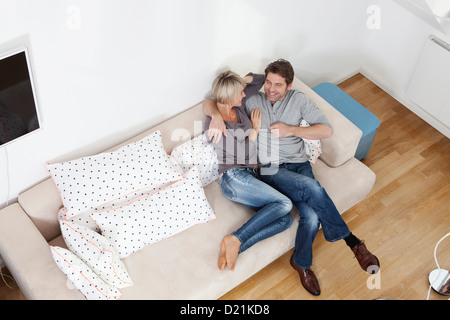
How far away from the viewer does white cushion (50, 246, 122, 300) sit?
220cm

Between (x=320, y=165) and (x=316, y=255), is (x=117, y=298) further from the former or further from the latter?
(x=320, y=165)

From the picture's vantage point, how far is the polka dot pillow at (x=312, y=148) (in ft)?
9.27

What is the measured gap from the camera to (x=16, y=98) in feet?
6.87

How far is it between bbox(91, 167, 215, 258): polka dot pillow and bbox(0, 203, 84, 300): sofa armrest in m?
0.28

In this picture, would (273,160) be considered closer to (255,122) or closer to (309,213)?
(255,122)

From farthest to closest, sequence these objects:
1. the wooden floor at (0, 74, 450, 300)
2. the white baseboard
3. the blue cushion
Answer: the white baseboard → the blue cushion → the wooden floor at (0, 74, 450, 300)

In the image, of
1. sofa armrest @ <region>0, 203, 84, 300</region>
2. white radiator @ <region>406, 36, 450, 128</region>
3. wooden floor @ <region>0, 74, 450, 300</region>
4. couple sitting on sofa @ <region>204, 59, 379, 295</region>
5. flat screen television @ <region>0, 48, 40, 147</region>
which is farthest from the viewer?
white radiator @ <region>406, 36, 450, 128</region>

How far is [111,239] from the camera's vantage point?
7.87ft

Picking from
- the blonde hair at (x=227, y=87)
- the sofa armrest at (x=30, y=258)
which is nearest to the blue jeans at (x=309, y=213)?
the blonde hair at (x=227, y=87)

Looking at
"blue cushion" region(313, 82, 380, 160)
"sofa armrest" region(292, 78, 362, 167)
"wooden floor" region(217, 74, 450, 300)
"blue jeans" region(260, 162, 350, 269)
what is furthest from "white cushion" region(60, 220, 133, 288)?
"blue cushion" region(313, 82, 380, 160)

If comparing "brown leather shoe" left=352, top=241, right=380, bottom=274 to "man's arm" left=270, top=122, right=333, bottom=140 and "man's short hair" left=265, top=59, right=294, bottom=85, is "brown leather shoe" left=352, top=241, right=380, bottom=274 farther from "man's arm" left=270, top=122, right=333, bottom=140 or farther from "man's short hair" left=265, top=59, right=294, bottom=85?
"man's short hair" left=265, top=59, right=294, bottom=85

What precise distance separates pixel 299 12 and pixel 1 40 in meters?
1.81

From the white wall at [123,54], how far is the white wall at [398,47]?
1.58 feet

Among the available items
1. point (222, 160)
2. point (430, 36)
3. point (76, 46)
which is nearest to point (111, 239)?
point (222, 160)
